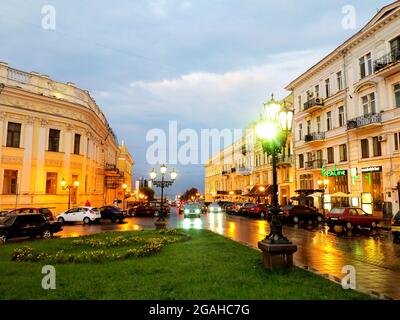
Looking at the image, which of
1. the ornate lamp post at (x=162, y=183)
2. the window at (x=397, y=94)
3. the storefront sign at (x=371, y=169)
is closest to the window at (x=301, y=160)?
the storefront sign at (x=371, y=169)

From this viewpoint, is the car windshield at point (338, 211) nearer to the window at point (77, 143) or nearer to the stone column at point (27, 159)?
the stone column at point (27, 159)

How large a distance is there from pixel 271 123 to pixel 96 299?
6.65 metres

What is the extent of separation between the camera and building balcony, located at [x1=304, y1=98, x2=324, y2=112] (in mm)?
38572

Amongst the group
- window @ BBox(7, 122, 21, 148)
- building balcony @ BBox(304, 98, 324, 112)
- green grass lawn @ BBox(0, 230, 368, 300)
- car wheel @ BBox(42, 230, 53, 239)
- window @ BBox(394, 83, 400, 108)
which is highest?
building balcony @ BBox(304, 98, 324, 112)

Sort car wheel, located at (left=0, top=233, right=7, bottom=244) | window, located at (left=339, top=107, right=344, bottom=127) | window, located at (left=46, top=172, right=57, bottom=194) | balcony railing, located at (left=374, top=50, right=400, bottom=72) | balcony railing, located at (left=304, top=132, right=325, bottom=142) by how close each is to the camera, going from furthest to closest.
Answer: balcony railing, located at (left=304, top=132, right=325, bottom=142) → window, located at (left=339, top=107, right=344, bottom=127) → window, located at (left=46, top=172, right=57, bottom=194) → balcony railing, located at (left=374, top=50, right=400, bottom=72) → car wheel, located at (left=0, top=233, right=7, bottom=244)

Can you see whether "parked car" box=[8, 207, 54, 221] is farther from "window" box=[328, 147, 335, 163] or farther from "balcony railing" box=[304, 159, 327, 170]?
"window" box=[328, 147, 335, 163]

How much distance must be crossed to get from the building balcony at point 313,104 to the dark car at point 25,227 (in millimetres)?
30618

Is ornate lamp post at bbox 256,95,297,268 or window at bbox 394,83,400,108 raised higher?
window at bbox 394,83,400,108

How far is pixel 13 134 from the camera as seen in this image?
103 feet

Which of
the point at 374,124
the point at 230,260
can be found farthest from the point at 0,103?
the point at 374,124

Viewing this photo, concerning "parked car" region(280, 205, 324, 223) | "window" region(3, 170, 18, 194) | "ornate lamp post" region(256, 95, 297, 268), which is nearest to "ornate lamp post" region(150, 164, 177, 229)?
"parked car" region(280, 205, 324, 223)

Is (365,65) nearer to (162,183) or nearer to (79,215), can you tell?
(162,183)

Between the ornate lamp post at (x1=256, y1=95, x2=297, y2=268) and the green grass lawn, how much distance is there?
433 millimetres
